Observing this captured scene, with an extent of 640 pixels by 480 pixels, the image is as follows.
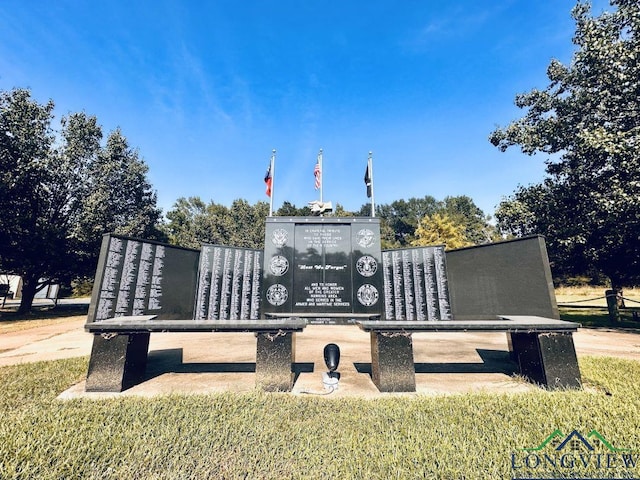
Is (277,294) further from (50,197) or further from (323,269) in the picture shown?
(50,197)

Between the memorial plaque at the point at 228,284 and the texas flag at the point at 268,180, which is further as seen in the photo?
the texas flag at the point at 268,180

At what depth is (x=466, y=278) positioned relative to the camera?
25.0 ft

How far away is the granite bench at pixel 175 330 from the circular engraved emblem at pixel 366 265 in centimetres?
392

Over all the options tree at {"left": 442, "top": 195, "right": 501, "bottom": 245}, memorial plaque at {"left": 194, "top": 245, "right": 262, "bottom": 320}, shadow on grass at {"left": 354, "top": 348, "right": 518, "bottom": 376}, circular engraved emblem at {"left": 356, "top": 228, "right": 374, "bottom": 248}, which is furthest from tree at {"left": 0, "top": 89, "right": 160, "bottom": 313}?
tree at {"left": 442, "top": 195, "right": 501, "bottom": 245}

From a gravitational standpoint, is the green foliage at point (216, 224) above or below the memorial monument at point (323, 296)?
above

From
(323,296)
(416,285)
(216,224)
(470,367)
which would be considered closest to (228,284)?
(323,296)

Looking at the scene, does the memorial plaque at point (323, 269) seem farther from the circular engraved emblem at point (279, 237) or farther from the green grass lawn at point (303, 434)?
the green grass lawn at point (303, 434)

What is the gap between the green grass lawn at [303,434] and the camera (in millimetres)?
2330

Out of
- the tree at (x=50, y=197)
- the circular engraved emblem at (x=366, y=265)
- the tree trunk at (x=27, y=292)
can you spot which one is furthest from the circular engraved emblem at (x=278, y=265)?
the tree trunk at (x=27, y=292)

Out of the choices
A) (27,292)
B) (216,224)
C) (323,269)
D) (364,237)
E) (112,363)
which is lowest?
(112,363)

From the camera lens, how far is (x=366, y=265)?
8.32 meters

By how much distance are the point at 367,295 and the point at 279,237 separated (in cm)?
323

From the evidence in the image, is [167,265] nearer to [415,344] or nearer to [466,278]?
[415,344]

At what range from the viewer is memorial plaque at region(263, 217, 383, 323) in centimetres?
805
